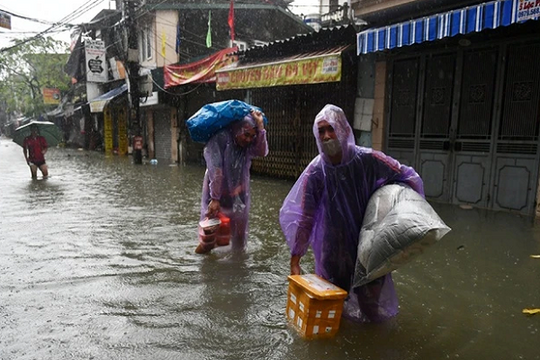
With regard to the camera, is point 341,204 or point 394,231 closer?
point 394,231

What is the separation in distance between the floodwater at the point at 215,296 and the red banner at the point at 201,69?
660 centimetres

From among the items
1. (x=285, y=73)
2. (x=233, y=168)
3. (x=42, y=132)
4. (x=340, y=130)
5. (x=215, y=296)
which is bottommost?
(x=215, y=296)

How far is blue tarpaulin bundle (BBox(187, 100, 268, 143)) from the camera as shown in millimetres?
3826

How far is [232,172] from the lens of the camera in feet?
13.3

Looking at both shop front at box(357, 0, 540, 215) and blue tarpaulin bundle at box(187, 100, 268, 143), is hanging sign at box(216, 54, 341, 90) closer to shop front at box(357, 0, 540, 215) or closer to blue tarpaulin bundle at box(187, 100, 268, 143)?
shop front at box(357, 0, 540, 215)

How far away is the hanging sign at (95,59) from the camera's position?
61.4ft

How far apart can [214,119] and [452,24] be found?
161 inches

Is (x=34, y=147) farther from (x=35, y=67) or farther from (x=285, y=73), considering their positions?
(x=35, y=67)

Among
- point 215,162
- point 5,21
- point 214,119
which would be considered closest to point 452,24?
point 214,119

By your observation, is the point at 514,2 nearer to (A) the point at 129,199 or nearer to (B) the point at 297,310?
(B) the point at 297,310

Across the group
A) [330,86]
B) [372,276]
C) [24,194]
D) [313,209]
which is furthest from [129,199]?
[372,276]

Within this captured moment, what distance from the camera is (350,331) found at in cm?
261

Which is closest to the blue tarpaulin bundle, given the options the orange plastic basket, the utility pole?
the orange plastic basket

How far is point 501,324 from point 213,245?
2707 millimetres
